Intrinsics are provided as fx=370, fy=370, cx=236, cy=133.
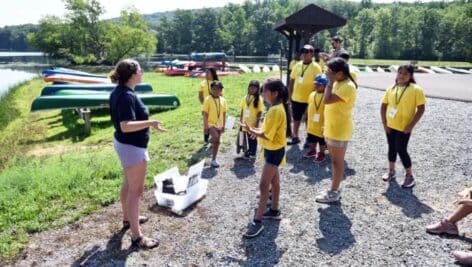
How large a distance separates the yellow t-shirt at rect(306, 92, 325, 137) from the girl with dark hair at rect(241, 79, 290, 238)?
2183 mm

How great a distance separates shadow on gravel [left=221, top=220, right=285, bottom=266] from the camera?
3480 millimetres

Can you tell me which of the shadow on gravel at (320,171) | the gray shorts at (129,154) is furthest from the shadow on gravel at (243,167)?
the gray shorts at (129,154)

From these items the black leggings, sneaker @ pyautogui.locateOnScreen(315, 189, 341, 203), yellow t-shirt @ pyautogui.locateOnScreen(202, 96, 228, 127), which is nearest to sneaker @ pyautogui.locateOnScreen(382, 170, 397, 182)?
the black leggings

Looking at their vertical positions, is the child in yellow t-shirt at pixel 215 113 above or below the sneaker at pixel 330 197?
above

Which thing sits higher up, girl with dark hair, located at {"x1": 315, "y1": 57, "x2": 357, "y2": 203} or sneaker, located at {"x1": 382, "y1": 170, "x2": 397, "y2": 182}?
girl with dark hair, located at {"x1": 315, "y1": 57, "x2": 357, "y2": 203}

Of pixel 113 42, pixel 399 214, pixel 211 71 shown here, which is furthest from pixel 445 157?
pixel 113 42

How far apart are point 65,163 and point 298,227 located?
4895 mm

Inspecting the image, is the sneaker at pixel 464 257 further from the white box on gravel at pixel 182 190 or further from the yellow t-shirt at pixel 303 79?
the yellow t-shirt at pixel 303 79

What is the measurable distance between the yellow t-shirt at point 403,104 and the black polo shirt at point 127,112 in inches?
128

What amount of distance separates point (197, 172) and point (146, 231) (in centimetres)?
97

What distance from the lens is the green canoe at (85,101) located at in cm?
1224

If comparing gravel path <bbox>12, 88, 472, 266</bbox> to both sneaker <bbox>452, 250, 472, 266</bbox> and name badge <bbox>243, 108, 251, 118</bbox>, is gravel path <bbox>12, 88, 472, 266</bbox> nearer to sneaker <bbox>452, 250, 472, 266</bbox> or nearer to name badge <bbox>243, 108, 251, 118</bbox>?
sneaker <bbox>452, 250, 472, 266</bbox>

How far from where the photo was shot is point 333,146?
4395 mm

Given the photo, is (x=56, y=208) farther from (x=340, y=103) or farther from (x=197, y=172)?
(x=340, y=103)
